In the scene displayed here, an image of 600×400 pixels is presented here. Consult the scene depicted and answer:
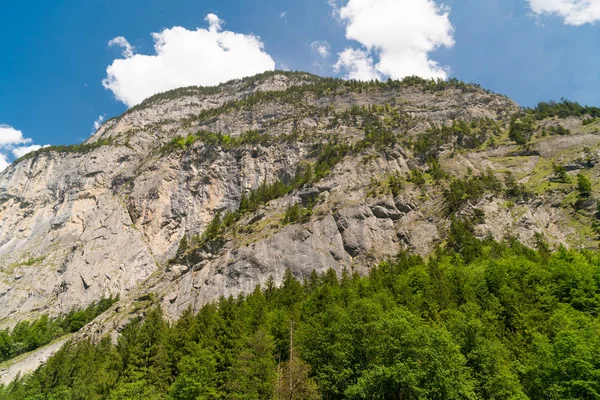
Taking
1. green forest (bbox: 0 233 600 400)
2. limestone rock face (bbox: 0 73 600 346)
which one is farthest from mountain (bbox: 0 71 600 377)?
green forest (bbox: 0 233 600 400)

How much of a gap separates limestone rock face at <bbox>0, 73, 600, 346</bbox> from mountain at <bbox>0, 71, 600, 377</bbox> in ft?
1.53

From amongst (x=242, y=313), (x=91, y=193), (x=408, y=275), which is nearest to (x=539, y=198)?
(x=408, y=275)

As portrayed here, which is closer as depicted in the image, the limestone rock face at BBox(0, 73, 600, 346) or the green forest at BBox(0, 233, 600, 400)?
the green forest at BBox(0, 233, 600, 400)

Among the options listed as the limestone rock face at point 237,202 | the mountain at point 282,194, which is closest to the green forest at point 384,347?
the mountain at point 282,194

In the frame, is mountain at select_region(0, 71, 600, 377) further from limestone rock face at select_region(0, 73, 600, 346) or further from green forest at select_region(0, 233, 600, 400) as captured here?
green forest at select_region(0, 233, 600, 400)

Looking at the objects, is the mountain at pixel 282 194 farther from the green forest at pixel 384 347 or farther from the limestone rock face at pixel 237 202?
the green forest at pixel 384 347

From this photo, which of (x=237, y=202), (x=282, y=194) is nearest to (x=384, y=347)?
(x=282, y=194)

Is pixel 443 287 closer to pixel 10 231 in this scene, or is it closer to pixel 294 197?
pixel 294 197

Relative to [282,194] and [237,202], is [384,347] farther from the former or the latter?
[237,202]

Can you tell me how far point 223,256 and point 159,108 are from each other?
144274 mm

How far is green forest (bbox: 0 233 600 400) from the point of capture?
2595cm

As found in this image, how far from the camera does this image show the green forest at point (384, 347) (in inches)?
1022

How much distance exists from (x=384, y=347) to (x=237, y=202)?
9251cm

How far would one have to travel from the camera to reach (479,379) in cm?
2719
